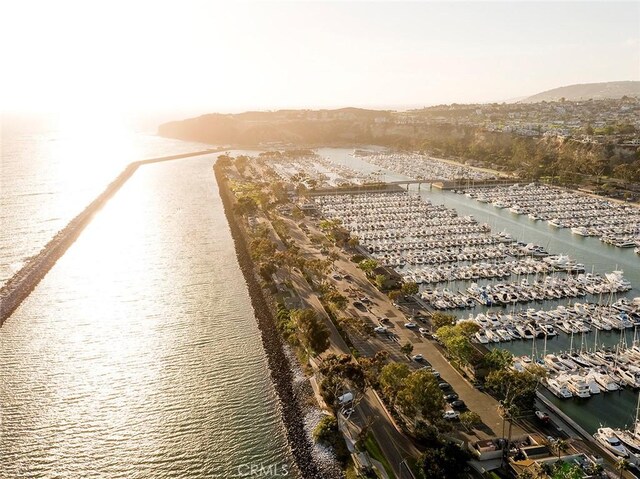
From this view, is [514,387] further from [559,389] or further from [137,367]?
[137,367]

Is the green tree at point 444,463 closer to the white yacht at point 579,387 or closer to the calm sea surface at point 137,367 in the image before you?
the calm sea surface at point 137,367

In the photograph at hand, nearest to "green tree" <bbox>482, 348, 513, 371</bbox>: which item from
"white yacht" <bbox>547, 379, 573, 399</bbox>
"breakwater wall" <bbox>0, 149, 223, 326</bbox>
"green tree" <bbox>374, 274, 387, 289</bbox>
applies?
"white yacht" <bbox>547, 379, 573, 399</bbox>

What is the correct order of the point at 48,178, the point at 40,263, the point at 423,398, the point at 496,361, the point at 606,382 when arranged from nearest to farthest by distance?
the point at 423,398 → the point at 496,361 → the point at 606,382 → the point at 40,263 → the point at 48,178

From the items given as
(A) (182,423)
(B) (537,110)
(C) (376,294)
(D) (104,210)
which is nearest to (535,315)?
(C) (376,294)

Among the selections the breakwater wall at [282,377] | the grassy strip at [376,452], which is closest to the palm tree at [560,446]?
the grassy strip at [376,452]

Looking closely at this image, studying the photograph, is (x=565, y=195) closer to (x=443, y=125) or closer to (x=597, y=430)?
(x=597, y=430)

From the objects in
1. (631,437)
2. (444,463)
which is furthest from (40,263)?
(631,437)
